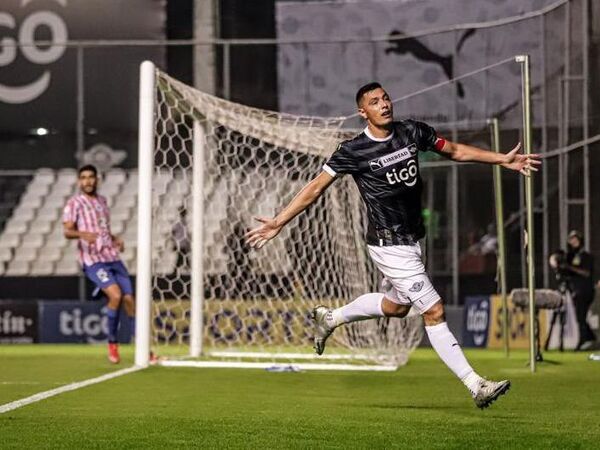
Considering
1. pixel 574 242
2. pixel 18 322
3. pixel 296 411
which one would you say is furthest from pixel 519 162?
pixel 18 322

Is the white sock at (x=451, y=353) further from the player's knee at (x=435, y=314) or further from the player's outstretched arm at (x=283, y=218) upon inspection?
the player's outstretched arm at (x=283, y=218)

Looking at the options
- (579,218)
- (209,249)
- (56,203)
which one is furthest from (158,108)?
(56,203)

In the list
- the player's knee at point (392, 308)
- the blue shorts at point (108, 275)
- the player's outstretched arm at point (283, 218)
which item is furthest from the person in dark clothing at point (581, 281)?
the player's outstretched arm at point (283, 218)

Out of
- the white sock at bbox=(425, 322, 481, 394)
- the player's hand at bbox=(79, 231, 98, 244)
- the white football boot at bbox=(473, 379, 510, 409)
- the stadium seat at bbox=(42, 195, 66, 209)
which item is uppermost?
the stadium seat at bbox=(42, 195, 66, 209)

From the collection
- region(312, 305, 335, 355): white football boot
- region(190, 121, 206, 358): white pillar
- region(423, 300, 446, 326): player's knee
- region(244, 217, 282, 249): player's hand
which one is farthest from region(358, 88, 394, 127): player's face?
region(190, 121, 206, 358): white pillar

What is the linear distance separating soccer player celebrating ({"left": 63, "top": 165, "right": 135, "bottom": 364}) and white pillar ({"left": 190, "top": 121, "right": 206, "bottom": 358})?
1.21 metres

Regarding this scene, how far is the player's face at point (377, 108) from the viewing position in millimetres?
8383

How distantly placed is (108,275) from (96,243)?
34cm

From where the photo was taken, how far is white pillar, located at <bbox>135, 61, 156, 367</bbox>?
1241cm

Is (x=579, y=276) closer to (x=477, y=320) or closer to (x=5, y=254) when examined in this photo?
(x=477, y=320)

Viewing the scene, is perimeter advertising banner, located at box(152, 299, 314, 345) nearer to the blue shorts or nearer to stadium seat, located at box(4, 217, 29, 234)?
the blue shorts

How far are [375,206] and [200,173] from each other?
6249mm

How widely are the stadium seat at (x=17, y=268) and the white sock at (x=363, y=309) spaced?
14271mm

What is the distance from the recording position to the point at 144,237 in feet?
40.8
